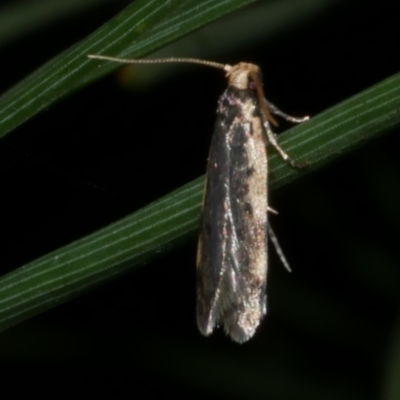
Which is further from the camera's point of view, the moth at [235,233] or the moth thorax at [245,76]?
the moth thorax at [245,76]

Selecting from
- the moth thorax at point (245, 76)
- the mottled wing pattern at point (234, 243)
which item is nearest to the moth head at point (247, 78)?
the moth thorax at point (245, 76)

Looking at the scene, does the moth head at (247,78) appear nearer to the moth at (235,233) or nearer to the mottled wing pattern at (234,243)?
the moth at (235,233)

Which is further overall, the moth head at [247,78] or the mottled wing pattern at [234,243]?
the moth head at [247,78]

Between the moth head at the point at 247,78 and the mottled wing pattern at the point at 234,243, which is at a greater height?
the moth head at the point at 247,78

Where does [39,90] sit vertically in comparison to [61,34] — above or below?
below

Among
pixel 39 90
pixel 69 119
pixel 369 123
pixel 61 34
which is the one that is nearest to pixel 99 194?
pixel 69 119

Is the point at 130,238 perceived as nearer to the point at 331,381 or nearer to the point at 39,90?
the point at 39,90

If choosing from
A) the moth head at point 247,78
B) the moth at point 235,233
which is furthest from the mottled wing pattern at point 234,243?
the moth head at point 247,78
